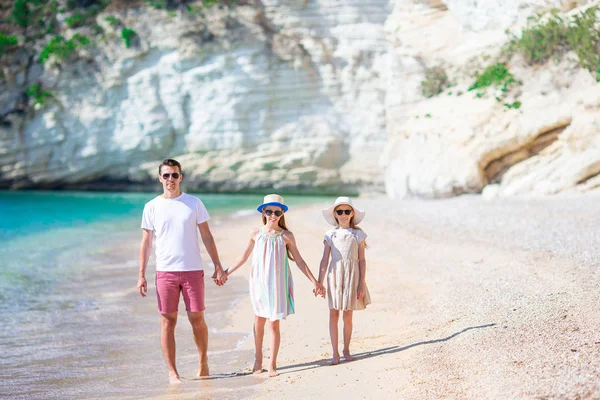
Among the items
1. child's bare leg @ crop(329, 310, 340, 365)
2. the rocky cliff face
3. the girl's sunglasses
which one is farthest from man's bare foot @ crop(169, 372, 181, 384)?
the rocky cliff face

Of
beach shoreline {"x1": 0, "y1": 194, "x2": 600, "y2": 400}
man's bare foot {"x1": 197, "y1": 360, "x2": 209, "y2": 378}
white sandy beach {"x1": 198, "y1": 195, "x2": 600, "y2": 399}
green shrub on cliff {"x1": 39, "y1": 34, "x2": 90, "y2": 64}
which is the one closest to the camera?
white sandy beach {"x1": 198, "y1": 195, "x2": 600, "y2": 399}

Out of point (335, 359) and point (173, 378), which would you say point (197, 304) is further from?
point (335, 359)

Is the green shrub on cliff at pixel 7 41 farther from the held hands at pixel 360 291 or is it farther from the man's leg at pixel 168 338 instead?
the held hands at pixel 360 291

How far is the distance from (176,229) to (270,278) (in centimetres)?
72

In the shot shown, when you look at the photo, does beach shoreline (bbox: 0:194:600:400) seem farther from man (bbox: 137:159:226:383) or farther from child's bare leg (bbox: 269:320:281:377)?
man (bbox: 137:159:226:383)

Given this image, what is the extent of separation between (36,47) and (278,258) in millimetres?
22374

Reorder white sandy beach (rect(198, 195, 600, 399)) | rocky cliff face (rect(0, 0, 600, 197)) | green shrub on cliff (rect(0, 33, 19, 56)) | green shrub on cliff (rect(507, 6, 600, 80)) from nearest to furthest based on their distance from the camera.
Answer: white sandy beach (rect(198, 195, 600, 399)) < green shrub on cliff (rect(507, 6, 600, 80)) < rocky cliff face (rect(0, 0, 600, 197)) < green shrub on cliff (rect(0, 33, 19, 56))

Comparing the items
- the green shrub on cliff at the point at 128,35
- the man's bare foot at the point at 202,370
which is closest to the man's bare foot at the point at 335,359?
the man's bare foot at the point at 202,370

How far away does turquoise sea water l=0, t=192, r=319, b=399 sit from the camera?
4789mm

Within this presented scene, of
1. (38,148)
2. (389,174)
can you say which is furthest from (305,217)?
(38,148)

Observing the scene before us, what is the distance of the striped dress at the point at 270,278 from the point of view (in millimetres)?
4551

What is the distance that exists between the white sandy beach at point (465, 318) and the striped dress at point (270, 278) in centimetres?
45

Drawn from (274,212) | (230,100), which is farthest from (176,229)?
(230,100)

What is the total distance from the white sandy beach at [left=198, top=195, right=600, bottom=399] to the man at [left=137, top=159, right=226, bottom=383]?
0.73 m
